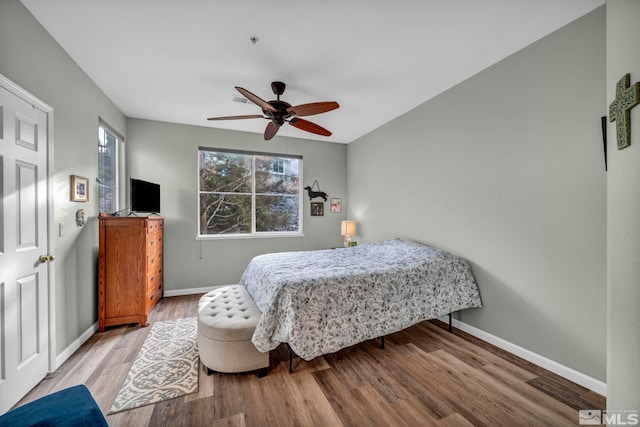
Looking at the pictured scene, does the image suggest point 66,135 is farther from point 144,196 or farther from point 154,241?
point 154,241

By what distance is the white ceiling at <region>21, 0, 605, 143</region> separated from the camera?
1.83 metres

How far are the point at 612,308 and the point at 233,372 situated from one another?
2.28 meters

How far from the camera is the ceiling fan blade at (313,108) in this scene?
238 centimetres

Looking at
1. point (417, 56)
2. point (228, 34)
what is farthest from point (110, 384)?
point (417, 56)

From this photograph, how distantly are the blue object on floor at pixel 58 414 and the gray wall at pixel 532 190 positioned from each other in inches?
118

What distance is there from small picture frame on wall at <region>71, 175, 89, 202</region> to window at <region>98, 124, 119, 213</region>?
0.42m

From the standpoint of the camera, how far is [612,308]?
3.43 feet

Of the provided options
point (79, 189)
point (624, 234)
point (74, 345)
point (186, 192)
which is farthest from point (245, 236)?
point (624, 234)

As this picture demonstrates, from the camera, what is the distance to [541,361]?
86.0 inches

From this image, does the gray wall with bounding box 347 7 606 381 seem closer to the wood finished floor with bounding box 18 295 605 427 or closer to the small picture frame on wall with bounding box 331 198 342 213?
the wood finished floor with bounding box 18 295 605 427

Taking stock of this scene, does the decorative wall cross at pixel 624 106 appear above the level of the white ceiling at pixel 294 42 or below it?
below

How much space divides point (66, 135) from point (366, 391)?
332 cm

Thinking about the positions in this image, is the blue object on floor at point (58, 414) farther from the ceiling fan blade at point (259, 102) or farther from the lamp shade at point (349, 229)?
the lamp shade at point (349, 229)

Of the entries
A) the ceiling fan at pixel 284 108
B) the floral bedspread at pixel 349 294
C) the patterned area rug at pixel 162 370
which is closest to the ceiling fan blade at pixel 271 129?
the ceiling fan at pixel 284 108
